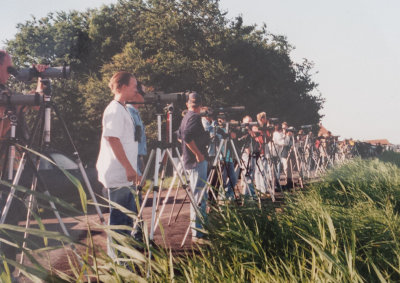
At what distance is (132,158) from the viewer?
3.83 metres

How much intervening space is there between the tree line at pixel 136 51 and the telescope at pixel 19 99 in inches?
517

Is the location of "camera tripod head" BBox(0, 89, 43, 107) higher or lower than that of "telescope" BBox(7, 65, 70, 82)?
lower

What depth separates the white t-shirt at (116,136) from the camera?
3574 mm

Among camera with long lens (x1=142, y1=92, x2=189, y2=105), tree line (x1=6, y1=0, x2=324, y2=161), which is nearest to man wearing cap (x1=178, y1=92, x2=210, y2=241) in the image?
camera with long lens (x1=142, y1=92, x2=189, y2=105)

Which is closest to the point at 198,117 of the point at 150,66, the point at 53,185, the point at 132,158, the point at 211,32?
the point at 132,158

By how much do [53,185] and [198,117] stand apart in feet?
16.2

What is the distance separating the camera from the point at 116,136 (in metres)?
3.54

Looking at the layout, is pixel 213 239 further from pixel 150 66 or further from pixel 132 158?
pixel 150 66

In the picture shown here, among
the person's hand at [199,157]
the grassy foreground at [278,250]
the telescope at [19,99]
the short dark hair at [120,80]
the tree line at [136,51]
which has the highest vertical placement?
the tree line at [136,51]

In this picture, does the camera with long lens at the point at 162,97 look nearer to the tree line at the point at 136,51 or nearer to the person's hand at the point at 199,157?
the person's hand at the point at 199,157

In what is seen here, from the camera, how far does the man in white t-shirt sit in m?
3.54

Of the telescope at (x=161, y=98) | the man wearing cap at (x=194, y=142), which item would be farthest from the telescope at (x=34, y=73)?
the man wearing cap at (x=194, y=142)

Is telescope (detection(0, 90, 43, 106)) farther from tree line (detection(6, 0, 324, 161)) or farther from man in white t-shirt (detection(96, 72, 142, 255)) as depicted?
tree line (detection(6, 0, 324, 161))

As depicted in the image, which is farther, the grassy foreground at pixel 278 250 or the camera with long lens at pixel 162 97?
the camera with long lens at pixel 162 97
